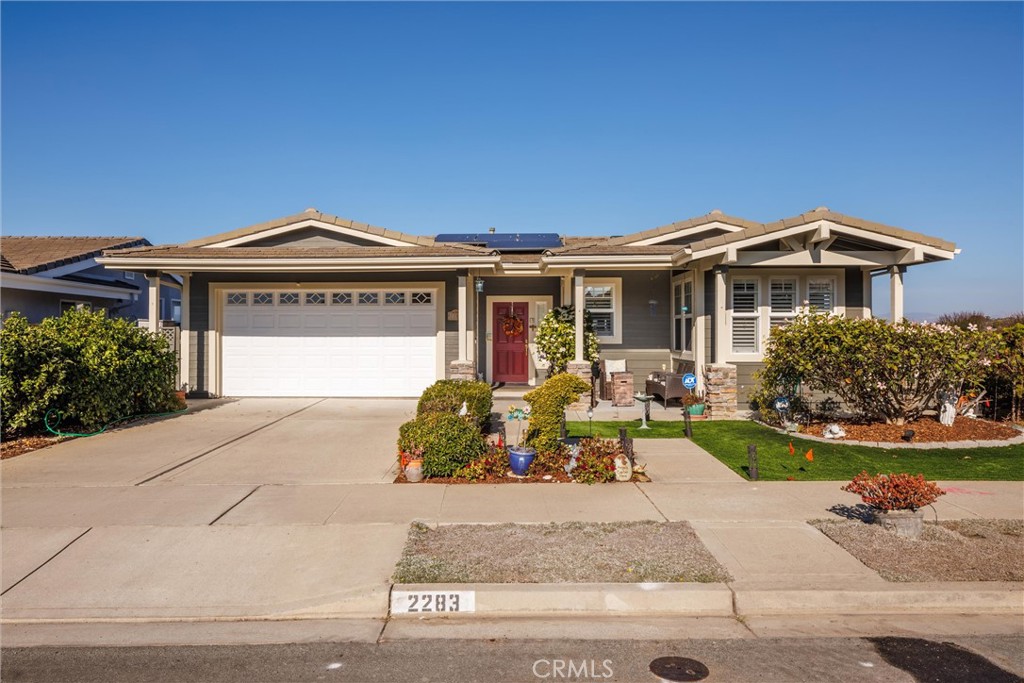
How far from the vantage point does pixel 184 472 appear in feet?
26.0

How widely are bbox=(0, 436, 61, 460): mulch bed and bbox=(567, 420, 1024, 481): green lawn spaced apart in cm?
792

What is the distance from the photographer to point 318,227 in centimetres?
1496

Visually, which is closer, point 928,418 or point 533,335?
point 928,418

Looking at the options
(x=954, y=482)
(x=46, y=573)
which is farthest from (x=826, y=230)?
(x=46, y=573)

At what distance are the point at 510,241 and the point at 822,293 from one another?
7.93 metres

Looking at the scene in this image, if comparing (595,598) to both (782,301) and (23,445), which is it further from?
(782,301)

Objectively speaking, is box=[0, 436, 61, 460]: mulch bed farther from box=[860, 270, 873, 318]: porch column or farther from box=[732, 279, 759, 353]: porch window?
box=[860, 270, 873, 318]: porch column

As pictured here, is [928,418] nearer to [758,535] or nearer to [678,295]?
[678,295]

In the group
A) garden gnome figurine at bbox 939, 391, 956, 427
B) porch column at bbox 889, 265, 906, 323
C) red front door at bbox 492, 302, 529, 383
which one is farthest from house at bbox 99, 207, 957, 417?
garden gnome figurine at bbox 939, 391, 956, 427

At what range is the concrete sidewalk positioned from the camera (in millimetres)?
4570

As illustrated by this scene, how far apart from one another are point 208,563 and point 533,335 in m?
11.3

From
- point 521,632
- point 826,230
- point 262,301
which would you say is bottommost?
point 521,632

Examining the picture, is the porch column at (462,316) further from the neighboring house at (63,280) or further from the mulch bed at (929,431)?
the mulch bed at (929,431)

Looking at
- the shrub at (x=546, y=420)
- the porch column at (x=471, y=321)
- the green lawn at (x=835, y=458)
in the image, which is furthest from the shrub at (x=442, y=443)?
the porch column at (x=471, y=321)
